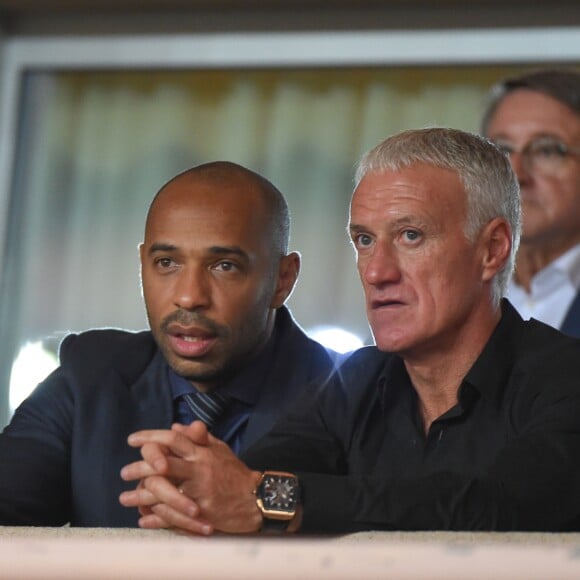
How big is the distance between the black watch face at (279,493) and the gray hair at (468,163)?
0.43 meters

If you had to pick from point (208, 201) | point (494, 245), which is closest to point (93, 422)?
point (208, 201)

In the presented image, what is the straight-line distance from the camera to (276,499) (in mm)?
1282

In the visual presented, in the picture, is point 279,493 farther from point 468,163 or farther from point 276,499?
point 468,163

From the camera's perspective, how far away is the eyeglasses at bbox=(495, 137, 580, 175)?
256 centimetres

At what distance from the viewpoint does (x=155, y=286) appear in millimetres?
1783

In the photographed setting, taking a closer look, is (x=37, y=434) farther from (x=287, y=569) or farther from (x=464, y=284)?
(x=287, y=569)

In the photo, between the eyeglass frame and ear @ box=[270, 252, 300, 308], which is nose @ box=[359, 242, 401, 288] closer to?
ear @ box=[270, 252, 300, 308]

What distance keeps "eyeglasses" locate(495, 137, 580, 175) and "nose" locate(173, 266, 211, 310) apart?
1.01 meters

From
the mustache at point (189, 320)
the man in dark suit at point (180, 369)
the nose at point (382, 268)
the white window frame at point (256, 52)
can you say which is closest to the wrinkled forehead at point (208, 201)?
the man in dark suit at point (180, 369)

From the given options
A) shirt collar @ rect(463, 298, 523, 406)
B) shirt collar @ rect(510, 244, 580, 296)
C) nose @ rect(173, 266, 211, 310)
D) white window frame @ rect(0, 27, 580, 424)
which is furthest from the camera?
white window frame @ rect(0, 27, 580, 424)

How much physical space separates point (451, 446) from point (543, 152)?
124 cm

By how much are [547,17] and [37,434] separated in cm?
249

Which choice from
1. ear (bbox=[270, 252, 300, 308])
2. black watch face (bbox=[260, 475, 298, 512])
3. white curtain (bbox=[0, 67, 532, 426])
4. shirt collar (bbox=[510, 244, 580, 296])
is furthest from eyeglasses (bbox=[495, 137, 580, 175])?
black watch face (bbox=[260, 475, 298, 512])

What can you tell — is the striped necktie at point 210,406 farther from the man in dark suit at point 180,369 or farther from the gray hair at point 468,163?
the gray hair at point 468,163
